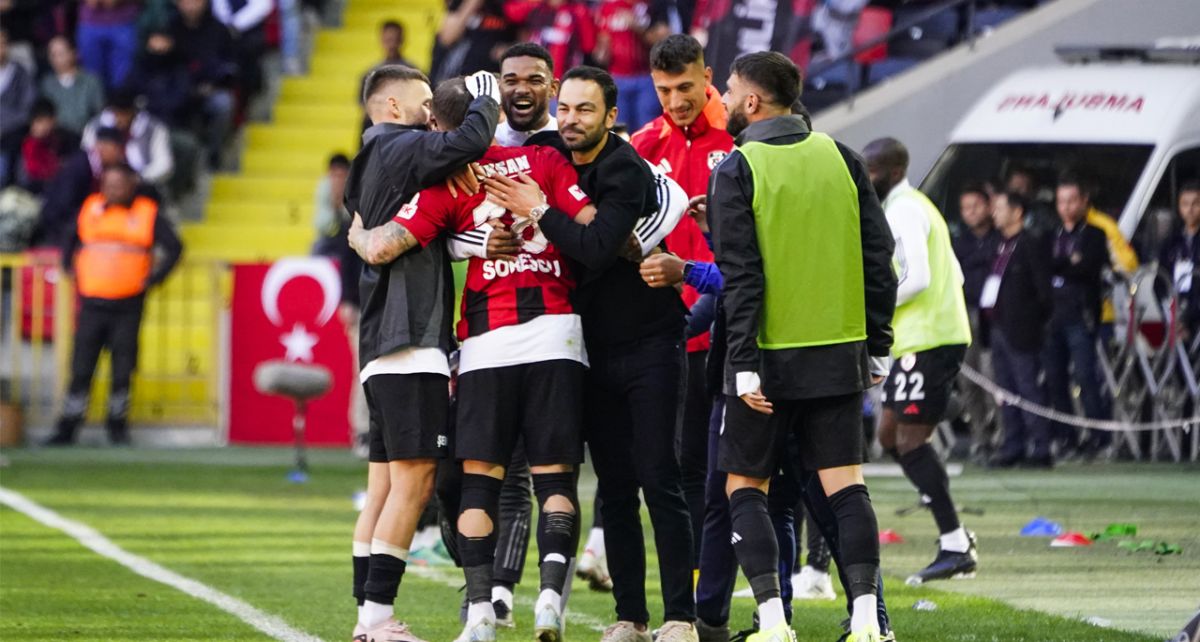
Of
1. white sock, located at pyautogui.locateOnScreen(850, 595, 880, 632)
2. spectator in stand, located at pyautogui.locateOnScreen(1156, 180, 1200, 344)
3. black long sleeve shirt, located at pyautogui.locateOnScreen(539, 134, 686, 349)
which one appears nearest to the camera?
white sock, located at pyautogui.locateOnScreen(850, 595, 880, 632)

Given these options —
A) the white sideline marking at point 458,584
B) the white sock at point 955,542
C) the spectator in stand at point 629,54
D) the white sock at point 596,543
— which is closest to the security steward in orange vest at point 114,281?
the spectator in stand at point 629,54

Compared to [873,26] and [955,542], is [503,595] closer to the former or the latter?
[955,542]

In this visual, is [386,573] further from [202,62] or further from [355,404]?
[202,62]

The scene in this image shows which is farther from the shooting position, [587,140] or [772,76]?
[587,140]

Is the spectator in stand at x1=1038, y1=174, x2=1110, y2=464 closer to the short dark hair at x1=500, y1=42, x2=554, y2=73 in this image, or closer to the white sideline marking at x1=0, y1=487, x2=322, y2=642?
the white sideline marking at x1=0, y1=487, x2=322, y2=642

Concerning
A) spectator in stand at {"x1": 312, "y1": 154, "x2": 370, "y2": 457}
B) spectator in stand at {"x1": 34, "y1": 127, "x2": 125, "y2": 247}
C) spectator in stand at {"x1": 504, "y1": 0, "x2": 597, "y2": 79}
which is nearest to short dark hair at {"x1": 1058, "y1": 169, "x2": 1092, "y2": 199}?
spectator in stand at {"x1": 504, "y1": 0, "x2": 597, "y2": 79}

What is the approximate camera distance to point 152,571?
11430 millimetres

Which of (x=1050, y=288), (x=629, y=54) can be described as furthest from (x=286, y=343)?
(x=1050, y=288)

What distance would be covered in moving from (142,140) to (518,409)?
14468 millimetres

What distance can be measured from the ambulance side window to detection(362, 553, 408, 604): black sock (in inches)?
398

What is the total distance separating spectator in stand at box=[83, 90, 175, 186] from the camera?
71.9 ft

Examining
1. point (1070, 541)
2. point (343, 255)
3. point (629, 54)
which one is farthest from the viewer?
point (629, 54)

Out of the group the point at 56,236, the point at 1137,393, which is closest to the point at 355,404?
the point at 56,236

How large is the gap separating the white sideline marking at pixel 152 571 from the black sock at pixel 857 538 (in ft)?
7.04
